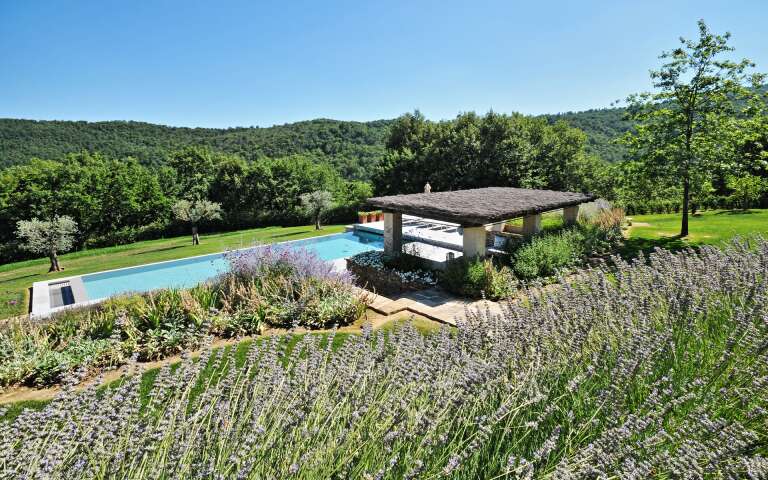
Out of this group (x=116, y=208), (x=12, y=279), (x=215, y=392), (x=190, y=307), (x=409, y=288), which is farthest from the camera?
(x=116, y=208)

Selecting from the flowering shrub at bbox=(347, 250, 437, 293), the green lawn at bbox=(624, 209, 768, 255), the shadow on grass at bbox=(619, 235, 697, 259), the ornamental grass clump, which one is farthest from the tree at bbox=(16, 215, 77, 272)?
the green lawn at bbox=(624, 209, 768, 255)

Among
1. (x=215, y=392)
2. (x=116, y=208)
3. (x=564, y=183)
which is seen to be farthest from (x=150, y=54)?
(x=564, y=183)

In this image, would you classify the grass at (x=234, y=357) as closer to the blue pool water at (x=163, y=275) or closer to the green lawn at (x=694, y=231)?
the blue pool water at (x=163, y=275)

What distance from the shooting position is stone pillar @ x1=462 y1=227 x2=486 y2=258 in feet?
31.8

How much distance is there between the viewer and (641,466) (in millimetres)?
1768

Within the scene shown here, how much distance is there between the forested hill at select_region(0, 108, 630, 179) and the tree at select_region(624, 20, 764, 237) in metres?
31.0

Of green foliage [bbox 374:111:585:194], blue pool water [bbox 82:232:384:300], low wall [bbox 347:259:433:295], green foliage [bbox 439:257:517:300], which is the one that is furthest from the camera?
green foliage [bbox 374:111:585:194]

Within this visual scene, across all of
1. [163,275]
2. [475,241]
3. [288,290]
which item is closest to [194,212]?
[163,275]

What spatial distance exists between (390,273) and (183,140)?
48149 mm

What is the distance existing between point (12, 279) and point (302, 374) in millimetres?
16700

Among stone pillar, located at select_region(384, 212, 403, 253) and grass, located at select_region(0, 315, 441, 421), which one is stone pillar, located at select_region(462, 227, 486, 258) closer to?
stone pillar, located at select_region(384, 212, 403, 253)

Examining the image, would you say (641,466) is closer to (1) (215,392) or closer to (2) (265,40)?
(1) (215,392)

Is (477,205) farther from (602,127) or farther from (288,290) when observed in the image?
(602,127)

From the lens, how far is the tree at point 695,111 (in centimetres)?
1189
